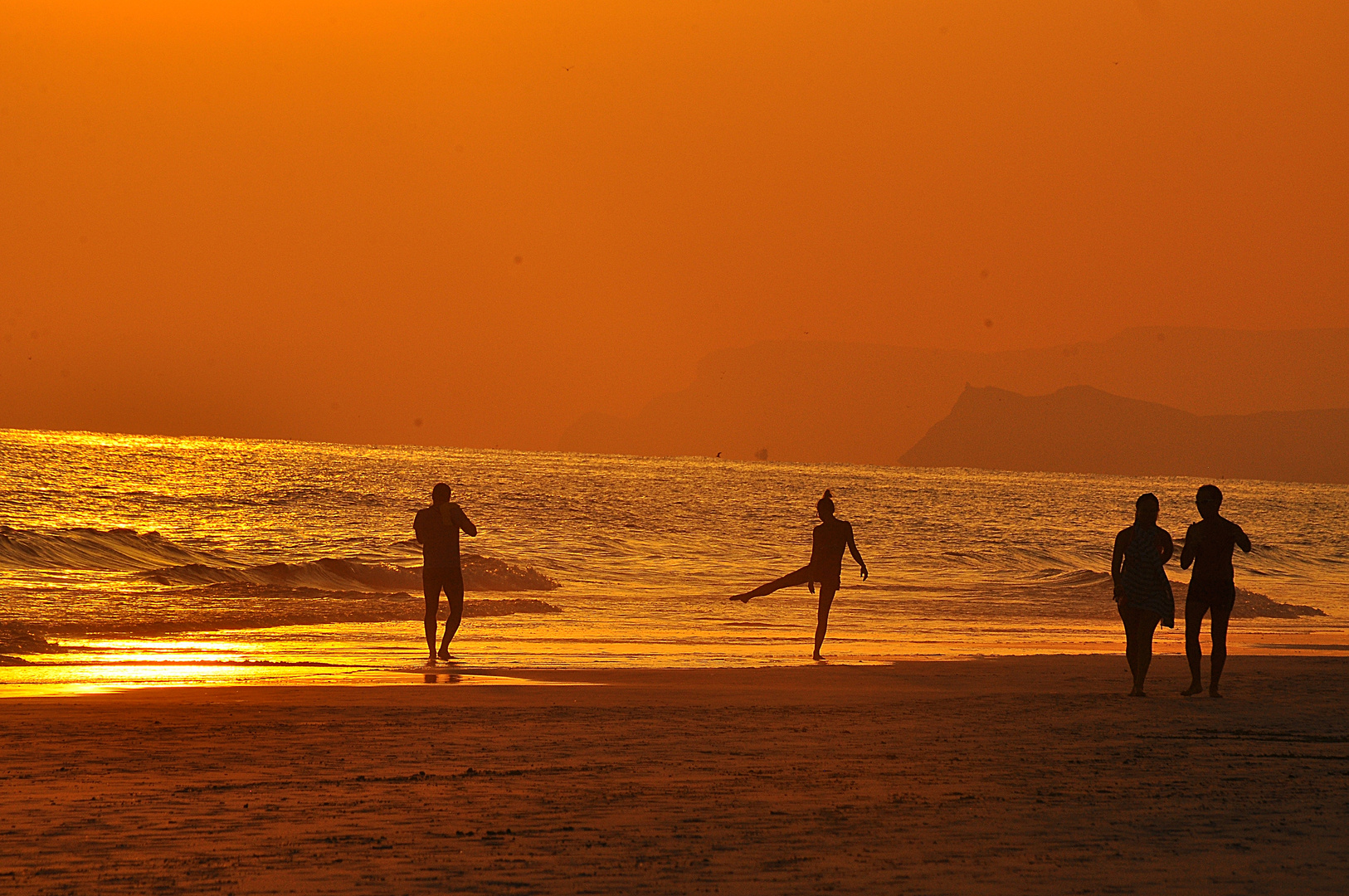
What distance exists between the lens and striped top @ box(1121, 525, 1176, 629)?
11516mm

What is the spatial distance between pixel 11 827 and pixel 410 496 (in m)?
65.8

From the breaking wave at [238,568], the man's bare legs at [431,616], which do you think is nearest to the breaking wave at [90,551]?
the breaking wave at [238,568]

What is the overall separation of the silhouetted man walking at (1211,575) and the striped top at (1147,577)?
21 centimetres

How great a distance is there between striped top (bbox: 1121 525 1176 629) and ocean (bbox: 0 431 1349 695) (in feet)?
13.8

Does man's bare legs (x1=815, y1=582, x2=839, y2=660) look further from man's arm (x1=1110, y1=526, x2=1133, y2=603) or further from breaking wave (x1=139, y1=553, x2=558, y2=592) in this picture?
breaking wave (x1=139, y1=553, x2=558, y2=592)

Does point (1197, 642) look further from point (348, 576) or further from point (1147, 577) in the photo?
point (348, 576)

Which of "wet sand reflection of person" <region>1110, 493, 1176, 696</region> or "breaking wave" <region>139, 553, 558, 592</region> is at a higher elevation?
"wet sand reflection of person" <region>1110, 493, 1176, 696</region>

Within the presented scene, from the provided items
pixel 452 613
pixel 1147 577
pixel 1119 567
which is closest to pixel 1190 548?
pixel 1147 577

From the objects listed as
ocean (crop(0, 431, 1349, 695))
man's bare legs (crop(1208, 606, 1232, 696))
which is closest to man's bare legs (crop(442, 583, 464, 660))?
ocean (crop(0, 431, 1349, 695))

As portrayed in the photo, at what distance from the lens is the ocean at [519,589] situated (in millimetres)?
14914

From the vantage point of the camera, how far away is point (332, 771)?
291 inches

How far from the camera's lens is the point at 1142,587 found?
37.9 feet

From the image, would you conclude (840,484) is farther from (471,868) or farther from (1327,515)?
(471,868)

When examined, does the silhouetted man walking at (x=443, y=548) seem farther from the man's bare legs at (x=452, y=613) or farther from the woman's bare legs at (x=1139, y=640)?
the woman's bare legs at (x=1139, y=640)
